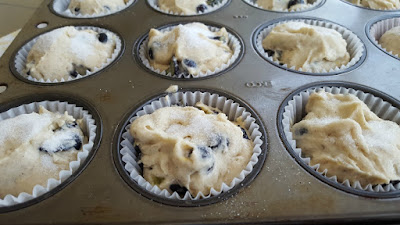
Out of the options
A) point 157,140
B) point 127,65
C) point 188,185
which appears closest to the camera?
point 188,185

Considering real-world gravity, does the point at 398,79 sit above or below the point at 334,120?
above

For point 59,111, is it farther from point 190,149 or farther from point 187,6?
point 187,6

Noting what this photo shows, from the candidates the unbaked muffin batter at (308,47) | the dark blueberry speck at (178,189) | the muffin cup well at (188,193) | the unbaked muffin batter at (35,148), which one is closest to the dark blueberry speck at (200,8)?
the unbaked muffin batter at (308,47)

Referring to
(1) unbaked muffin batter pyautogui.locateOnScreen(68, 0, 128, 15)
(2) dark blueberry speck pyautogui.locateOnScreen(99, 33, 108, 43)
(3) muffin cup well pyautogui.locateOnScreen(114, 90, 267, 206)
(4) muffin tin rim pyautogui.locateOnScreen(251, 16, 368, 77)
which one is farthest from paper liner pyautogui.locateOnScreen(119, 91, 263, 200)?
(1) unbaked muffin batter pyautogui.locateOnScreen(68, 0, 128, 15)

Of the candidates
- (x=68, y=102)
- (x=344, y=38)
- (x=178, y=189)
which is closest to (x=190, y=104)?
(x=178, y=189)

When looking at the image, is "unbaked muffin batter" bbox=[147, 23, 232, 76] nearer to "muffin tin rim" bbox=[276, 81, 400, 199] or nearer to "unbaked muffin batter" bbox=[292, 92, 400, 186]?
"muffin tin rim" bbox=[276, 81, 400, 199]

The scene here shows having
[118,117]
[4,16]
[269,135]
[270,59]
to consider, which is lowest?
[4,16]

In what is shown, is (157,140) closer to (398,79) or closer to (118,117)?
(118,117)

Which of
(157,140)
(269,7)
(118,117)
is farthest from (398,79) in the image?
(118,117)
